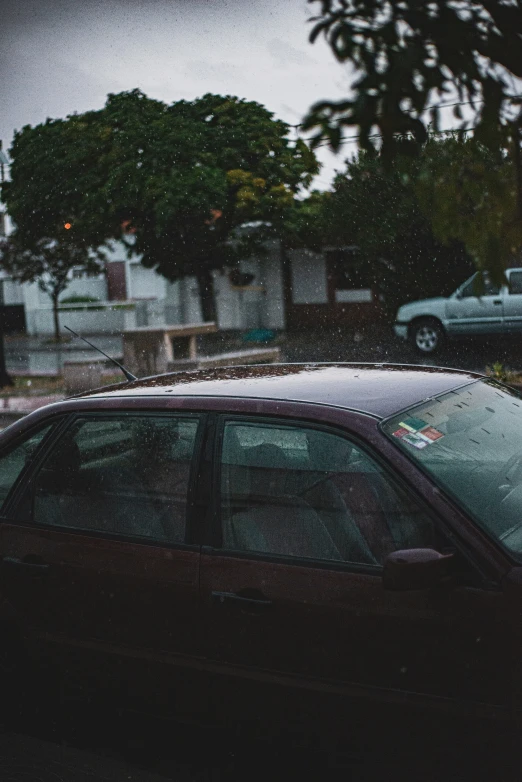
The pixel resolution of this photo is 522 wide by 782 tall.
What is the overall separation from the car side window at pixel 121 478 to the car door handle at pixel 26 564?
0.16 meters

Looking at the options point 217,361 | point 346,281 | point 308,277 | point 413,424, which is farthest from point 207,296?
point 413,424

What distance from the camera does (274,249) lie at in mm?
36969

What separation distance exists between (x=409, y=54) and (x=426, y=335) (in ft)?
64.9

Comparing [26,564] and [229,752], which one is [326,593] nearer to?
[229,752]

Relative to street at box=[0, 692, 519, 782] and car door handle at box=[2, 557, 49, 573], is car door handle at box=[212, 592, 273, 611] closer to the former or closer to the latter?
street at box=[0, 692, 519, 782]

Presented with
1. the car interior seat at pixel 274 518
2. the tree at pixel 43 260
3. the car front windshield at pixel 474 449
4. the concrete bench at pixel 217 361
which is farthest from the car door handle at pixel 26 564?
the tree at pixel 43 260

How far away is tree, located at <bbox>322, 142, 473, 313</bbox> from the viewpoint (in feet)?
86.9

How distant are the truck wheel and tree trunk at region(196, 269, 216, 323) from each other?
50.6ft

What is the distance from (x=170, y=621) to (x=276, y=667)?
429 millimetres

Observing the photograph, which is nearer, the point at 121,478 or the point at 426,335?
the point at 121,478

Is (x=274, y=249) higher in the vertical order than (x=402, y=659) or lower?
higher

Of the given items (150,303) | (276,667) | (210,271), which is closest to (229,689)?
(276,667)

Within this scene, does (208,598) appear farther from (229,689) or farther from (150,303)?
(150,303)

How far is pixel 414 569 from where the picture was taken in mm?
2723
